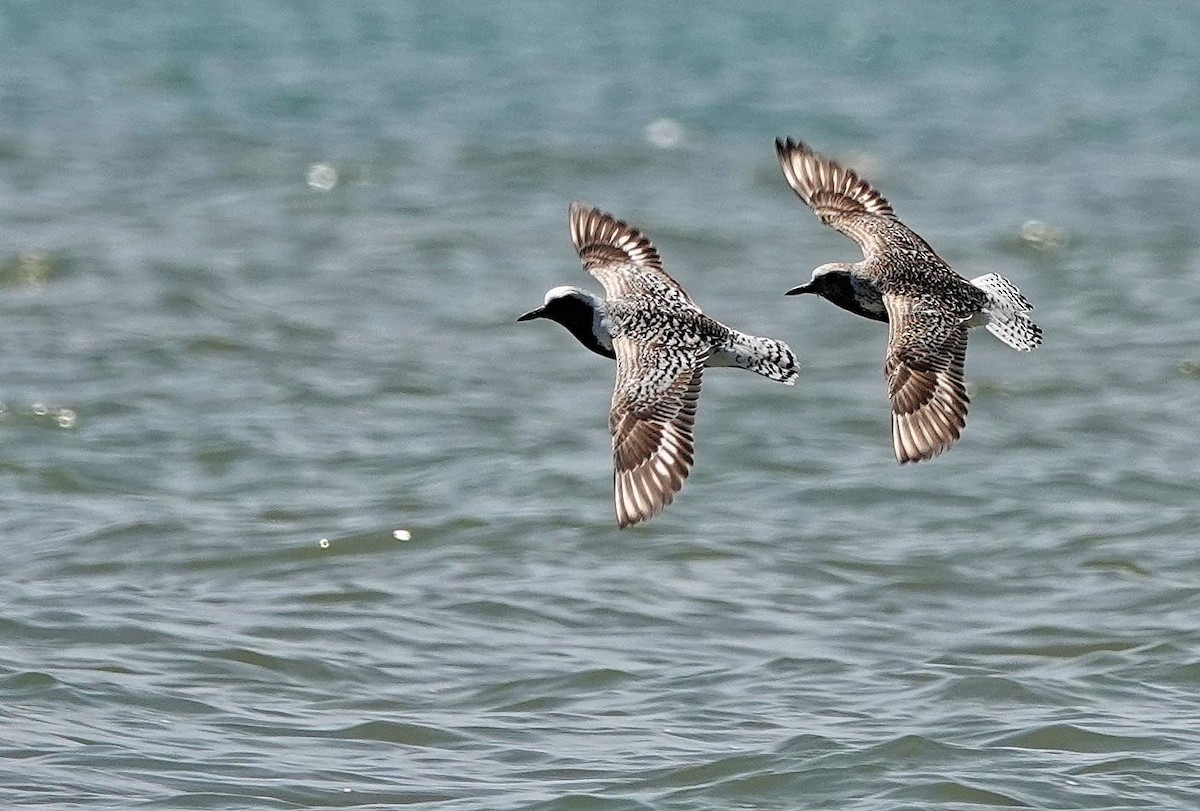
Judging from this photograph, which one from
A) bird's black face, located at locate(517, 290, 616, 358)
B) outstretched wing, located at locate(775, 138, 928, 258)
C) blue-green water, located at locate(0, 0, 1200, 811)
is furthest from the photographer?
blue-green water, located at locate(0, 0, 1200, 811)

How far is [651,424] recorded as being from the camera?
780cm

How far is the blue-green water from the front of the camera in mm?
9609

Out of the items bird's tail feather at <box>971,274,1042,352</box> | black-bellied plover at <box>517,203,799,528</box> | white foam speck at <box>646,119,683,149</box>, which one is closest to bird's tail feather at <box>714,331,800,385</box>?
black-bellied plover at <box>517,203,799,528</box>

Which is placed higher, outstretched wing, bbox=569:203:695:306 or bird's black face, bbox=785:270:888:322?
outstretched wing, bbox=569:203:695:306

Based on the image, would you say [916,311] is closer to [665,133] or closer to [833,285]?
[833,285]

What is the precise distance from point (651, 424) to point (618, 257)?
70.4 inches

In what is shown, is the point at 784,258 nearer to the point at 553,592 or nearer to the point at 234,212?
the point at 234,212

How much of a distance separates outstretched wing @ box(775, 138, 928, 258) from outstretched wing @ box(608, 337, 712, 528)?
5.28ft

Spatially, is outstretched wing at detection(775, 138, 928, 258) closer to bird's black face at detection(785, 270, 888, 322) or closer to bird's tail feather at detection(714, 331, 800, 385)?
bird's black face at detection(785, 270, 888, 322)

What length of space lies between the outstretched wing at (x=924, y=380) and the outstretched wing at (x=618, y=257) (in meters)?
0.86

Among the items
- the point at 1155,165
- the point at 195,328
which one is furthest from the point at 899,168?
the point at 195,328

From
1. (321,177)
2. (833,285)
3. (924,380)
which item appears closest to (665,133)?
(321,177)

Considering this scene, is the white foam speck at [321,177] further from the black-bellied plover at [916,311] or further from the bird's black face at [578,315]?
the bird's black face at [578,315]

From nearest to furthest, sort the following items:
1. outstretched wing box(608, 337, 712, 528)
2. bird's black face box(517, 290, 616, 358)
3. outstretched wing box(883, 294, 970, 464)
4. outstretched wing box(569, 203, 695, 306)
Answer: outstretched wing box(608, 337, 712, 528), outstretched wing box(883, 294, 970, 464), bird's black face box(517, 290, 616, 358), outstretched wing box(569, 203, 695, 306)
